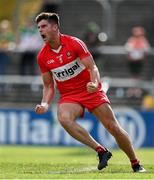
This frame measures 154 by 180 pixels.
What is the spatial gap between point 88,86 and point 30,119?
1237 cm

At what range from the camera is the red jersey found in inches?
552

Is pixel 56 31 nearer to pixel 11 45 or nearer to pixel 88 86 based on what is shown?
pixel 88 86

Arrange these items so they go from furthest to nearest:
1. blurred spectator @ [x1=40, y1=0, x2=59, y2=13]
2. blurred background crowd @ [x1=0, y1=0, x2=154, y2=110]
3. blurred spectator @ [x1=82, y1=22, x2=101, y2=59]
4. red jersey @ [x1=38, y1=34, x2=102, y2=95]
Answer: blurred spectator @ [x1=40, y1=0, x2=59, y2=13], blurred background crowd @ [x1=0, y1=0, x2=154, y2=110], blurred spectator @ [x1=82, y1=22, x2=101, y2=59], red jersey @ [x1=38, y1=34, x2=102, y2=95]

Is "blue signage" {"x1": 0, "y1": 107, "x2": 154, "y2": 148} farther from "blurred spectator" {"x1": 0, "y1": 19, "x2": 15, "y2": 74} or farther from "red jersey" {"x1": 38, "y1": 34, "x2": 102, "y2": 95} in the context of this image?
"red jersey" {"x1": 38, "y1": 34, "x2": 102, "y2": 95}

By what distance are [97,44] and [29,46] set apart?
196 cm

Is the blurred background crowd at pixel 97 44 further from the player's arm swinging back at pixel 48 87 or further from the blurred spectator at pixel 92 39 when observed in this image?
the player's arm swinging back at pixel 48 87

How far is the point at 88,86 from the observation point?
1334cm

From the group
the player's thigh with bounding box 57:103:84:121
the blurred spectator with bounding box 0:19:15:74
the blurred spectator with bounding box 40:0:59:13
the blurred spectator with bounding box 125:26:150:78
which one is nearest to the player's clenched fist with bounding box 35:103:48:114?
the player's thigh with bounding box 57:103:84:121

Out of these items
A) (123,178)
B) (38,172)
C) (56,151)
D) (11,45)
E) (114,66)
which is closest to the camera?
(123,178)

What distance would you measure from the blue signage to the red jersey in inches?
443

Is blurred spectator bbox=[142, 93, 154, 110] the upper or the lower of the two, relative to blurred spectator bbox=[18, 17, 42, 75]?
lower

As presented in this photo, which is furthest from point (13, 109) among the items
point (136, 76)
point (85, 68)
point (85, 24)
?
point (85, 68)

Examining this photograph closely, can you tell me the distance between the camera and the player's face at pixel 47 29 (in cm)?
1394

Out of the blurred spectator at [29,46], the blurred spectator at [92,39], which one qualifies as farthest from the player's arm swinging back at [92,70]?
the blurred spectator at [29,46]
